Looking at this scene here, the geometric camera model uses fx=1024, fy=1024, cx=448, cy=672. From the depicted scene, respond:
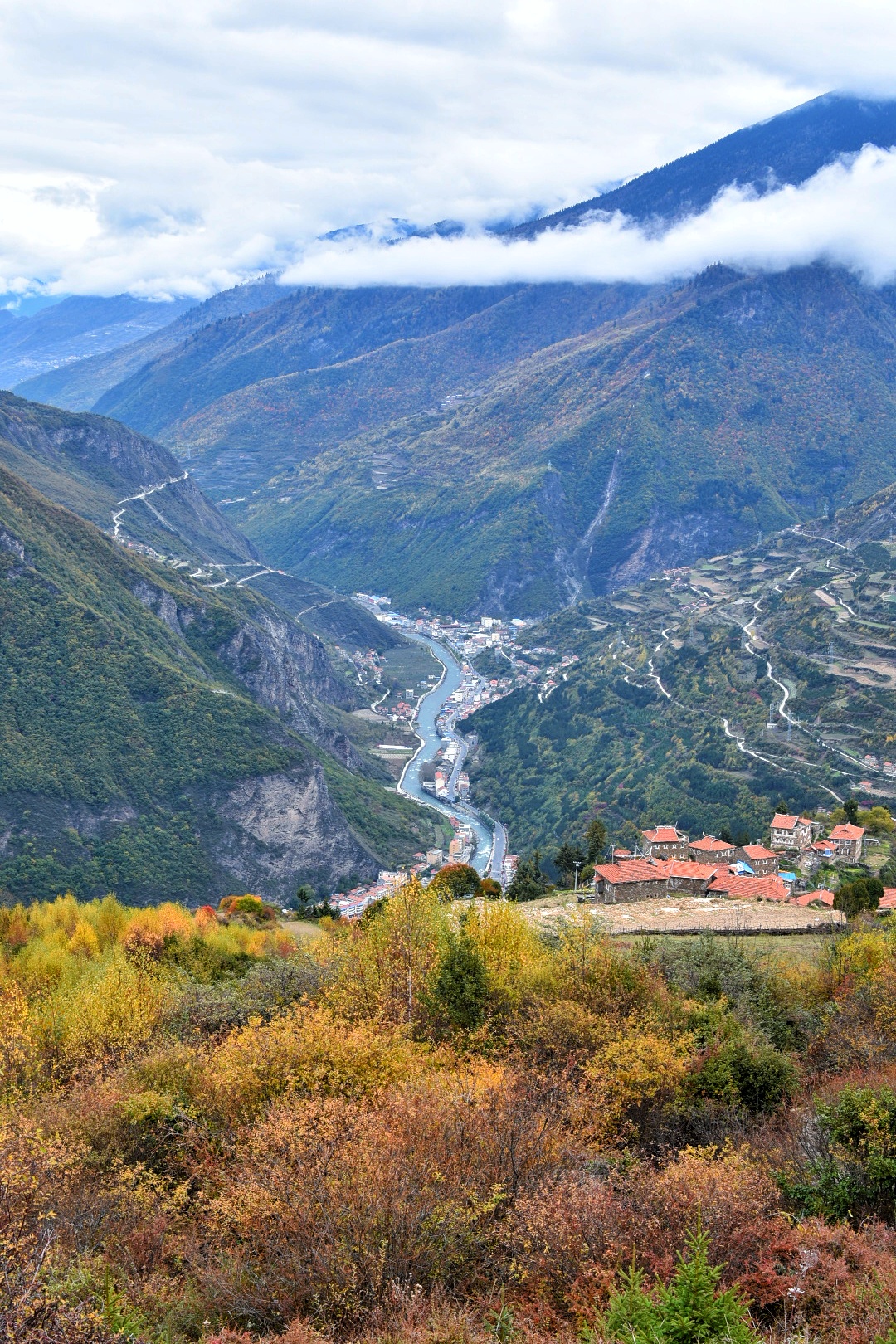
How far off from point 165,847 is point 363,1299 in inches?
2688

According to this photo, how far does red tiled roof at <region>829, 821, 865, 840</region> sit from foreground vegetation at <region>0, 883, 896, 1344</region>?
1071 inches

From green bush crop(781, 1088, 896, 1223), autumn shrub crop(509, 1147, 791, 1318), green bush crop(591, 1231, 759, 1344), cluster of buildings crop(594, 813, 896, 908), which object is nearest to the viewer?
green bush crop(591, 1231, 759, 1344)

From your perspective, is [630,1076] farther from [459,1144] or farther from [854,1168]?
[459,1144]

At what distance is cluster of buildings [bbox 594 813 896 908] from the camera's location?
163 ft

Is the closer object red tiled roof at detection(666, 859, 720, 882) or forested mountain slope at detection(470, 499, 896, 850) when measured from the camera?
red tiled roof at detection(666, 859, 720, 882)

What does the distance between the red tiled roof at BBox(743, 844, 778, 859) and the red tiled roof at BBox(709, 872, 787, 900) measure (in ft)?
23.9

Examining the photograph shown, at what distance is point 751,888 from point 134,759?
54.7m

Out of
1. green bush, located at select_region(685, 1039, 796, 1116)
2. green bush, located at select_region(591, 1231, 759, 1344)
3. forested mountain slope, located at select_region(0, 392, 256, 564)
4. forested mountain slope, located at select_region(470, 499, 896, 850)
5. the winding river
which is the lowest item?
the winding river

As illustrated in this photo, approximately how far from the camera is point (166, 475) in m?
187

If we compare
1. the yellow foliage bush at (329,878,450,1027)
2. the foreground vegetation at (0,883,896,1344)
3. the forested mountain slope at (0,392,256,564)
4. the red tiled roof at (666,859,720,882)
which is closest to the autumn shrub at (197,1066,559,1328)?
the foreground vegetation at (0,883,896,1344)

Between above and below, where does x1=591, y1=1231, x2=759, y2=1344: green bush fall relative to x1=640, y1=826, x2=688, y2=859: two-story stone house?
above

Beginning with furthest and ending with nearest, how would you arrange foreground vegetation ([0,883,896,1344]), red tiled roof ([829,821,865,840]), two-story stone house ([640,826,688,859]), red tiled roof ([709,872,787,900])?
two-story stone house ([640,826,688,859]) → red tiled roof ([829,821,865,840]) → red tiled roof ([709,872,787,900]) → foreground vegetation ([0,883,896,1344])

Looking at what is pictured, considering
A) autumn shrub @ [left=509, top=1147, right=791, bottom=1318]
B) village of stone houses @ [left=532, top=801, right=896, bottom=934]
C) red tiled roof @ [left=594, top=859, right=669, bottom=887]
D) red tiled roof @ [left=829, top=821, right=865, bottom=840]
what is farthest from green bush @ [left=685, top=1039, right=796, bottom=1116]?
red tiled roof @ [left=829, top=821, right=865, bottom=840]

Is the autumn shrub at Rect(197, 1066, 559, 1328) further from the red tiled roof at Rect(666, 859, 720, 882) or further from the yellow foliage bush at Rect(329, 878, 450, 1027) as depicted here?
the red tiled roof at Rect(666, 859, 720, 882)
